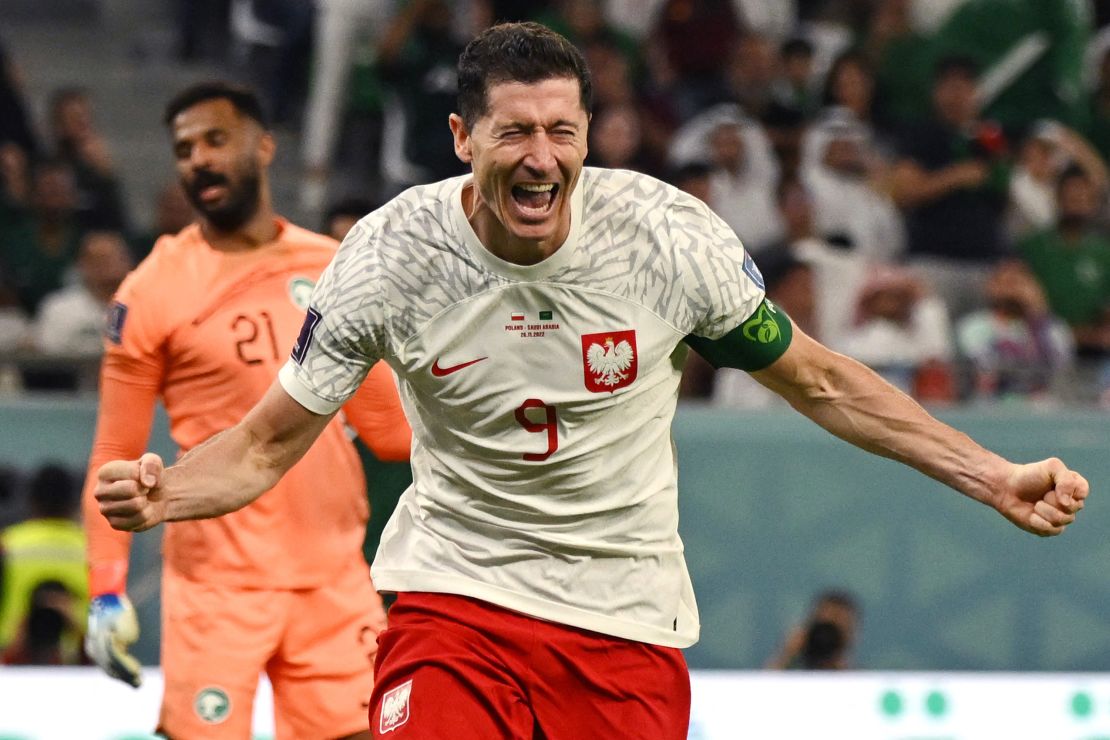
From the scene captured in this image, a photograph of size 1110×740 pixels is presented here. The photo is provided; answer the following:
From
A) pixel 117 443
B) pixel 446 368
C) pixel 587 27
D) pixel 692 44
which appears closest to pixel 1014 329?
pixel 692 44

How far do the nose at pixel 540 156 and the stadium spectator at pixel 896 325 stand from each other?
5062 mm

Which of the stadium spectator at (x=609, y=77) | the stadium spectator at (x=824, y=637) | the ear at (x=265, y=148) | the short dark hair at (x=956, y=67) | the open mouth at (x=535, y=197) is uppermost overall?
the short dark hair at (x=956, y=67)

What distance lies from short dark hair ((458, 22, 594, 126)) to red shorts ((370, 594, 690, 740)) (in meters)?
0.94

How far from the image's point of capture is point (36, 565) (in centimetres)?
712

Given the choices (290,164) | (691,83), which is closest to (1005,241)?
(691,83)

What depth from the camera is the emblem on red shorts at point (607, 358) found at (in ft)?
10.9

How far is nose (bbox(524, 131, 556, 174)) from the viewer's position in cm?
313

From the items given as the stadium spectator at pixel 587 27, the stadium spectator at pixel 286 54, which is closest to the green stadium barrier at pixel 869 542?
the stadium spectator at pixel 587 27

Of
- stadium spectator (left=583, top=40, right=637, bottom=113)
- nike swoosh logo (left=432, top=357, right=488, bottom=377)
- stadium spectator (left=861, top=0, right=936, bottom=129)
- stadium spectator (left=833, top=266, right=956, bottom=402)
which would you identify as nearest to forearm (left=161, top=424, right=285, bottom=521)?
nike swoosh logo (left=432, top=357, right=488, bottom=377)

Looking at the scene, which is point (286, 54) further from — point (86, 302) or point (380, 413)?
point (380, 413)

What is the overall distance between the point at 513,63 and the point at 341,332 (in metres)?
0.58

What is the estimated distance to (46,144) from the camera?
10.3 m

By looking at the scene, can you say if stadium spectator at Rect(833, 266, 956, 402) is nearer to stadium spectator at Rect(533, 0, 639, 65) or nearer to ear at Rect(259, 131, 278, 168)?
stadium spectator at Rect(533, 0, 639, 65)

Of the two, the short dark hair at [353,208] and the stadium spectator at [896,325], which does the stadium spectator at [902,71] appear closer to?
the stadium spectator at [896,325]
